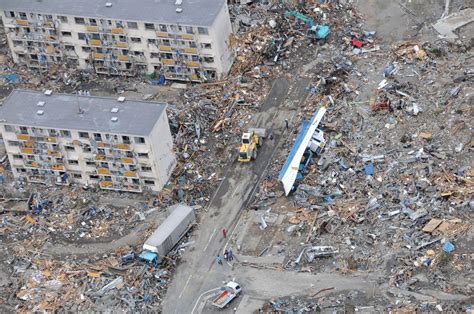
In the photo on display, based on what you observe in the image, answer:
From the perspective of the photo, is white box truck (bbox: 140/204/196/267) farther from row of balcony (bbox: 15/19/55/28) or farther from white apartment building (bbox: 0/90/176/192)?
row of balcony (bbox: 15/19/55/28)

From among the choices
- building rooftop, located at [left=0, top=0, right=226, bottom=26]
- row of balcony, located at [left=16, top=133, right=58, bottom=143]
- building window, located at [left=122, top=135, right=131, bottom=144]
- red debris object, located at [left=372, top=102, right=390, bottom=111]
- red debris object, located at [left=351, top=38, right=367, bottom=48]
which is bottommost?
red debris object, located at [left=351, top=38, right=367, bottom=48]

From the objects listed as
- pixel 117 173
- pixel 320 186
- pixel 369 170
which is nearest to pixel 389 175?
pixel 369 170

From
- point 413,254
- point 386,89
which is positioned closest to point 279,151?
point 386,89

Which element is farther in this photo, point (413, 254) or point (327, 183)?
point (327, 183)

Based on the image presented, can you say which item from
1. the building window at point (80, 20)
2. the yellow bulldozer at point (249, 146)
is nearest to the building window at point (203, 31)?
the yellow bulldozer at point (249, 146)

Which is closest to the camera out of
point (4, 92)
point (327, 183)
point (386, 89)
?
point (327, 183)

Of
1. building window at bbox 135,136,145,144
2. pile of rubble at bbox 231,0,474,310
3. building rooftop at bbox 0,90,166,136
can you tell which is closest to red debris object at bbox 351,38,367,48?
pile of rubble at bbox 231,0,474,310

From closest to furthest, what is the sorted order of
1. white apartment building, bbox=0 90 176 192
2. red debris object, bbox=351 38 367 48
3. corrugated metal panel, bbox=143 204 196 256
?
corrugated metal panel, bbox=143 204 196 256 < white apartment building, bbox=0 90 176 192 < red debris object, bbox=351 38 367 48

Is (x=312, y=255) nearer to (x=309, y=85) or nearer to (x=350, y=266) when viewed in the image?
(x=350, y=266)
